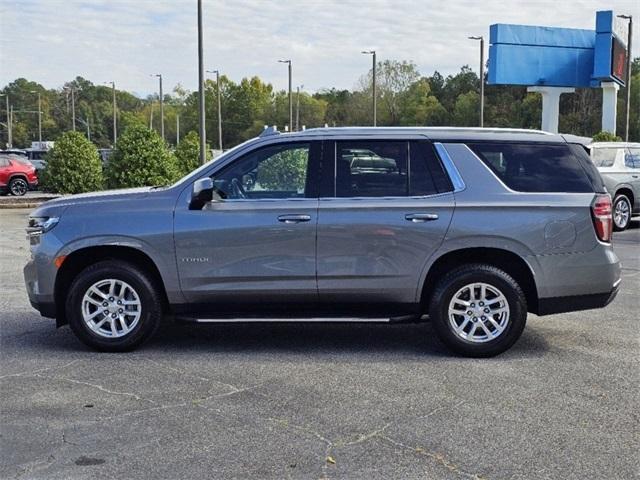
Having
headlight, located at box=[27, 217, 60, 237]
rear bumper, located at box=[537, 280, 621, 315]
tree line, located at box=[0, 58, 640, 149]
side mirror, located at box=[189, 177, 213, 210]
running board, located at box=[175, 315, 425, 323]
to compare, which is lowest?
running board, located at box=[175, 315, 425, 323]

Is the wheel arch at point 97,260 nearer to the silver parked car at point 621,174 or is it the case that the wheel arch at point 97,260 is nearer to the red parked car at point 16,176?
the silver parked car at point 621,174

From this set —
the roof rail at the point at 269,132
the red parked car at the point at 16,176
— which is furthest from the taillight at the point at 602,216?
the red parked car at the point at 16,176

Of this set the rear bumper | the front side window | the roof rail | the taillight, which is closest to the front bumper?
the front side window

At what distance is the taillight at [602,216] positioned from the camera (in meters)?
6.66

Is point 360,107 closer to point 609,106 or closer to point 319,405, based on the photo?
point 609,106

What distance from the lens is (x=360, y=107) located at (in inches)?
2876

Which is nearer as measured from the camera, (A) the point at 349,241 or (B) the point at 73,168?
(A) the point at 349,241

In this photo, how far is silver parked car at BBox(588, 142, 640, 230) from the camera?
17.0m

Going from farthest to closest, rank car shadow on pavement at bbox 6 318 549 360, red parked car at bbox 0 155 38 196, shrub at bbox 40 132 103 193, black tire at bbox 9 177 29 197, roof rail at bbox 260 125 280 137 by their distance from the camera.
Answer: black tire at bbox 9 177 29 197 → red parked car at bbox 0 155 38 196 → shrub at bbox 40 132 103 193 → roof rail at bbox 260 125 280 137 → car shadow on pavement at bbox 6 318 549 360

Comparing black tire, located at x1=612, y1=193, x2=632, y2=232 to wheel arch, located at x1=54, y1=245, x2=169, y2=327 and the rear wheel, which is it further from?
wheel arch, located at x1=54, y1=245, x2=169, y2=327

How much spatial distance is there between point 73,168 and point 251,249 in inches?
774

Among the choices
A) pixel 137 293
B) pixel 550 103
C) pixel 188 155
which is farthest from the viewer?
pixel 550 103

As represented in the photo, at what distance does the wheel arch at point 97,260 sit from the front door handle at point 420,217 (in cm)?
212

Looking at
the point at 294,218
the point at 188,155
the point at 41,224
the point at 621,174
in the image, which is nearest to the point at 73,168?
the point at 188,155
